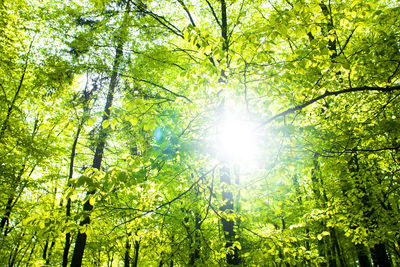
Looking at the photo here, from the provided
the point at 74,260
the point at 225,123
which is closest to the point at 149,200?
the point at 225,123

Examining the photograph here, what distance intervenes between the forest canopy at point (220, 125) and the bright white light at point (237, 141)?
24mm

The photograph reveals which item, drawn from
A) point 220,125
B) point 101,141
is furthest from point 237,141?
point 101,141

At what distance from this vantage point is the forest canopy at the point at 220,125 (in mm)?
2855

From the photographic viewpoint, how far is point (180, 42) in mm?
9422

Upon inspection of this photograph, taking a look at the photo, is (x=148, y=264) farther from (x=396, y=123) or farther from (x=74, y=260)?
(x=396, y=123)

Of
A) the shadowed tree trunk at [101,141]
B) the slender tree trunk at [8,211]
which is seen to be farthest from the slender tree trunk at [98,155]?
the slender tree trunk at [8,211]

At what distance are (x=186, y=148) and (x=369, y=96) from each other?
5084 mm

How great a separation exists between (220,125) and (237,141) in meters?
0.39

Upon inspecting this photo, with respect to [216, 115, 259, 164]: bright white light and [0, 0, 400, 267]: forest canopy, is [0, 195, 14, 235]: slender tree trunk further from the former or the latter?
[216, 115, 259, 164]: bright white light

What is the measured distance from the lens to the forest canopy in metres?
2.86

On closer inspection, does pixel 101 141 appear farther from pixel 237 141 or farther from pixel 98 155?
pixel 237 141

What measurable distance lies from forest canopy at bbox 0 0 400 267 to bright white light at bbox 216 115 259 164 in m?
0.02

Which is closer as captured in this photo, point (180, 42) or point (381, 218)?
point (381, 218)

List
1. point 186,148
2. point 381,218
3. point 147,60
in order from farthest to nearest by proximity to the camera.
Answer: point 147,60 < point 381,218 < point 186,148
